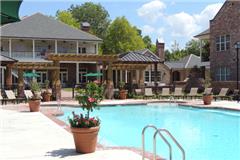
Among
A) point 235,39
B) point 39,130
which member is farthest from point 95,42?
point 39,130

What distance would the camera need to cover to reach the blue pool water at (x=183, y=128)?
32.6 feet

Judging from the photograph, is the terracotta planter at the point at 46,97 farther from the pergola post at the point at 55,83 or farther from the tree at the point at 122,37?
the tree at the point at 122,37

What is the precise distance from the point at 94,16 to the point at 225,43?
180ft

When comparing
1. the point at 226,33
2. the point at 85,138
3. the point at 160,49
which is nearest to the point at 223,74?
the point at 226,33

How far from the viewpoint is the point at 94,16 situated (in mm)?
82562

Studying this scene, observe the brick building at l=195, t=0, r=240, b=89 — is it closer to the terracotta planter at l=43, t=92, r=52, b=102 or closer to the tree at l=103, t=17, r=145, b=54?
the terracotta planter at l=43, t=92, r=52, b=102

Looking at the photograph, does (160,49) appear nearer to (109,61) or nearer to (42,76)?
(42,76)

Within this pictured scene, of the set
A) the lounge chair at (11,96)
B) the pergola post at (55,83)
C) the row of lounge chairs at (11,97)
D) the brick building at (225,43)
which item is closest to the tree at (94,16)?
the brick building at (225,43)

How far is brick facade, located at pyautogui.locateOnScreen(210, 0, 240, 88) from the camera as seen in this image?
29500 millimetres

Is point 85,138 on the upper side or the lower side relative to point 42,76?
lower

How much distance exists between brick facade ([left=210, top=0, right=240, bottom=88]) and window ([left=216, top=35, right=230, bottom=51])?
258mm

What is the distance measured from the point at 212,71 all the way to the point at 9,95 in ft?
60.9

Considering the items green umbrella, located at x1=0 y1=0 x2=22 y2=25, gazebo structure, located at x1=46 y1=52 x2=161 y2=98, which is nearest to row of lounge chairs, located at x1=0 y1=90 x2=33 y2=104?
gazebo structure, located at x1=46 y1=52 x2=161 y2=98

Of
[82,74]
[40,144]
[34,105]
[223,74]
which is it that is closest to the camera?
[40,144]
